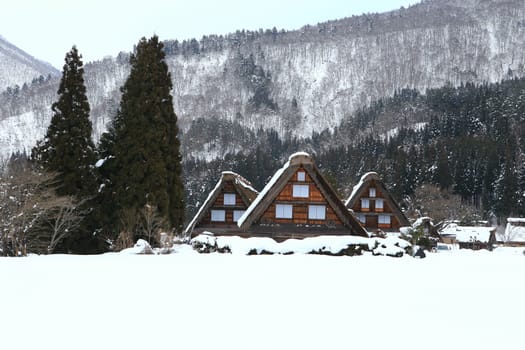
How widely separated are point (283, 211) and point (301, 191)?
153 cm

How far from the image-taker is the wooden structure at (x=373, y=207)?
43.8 meters

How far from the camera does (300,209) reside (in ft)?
92.1

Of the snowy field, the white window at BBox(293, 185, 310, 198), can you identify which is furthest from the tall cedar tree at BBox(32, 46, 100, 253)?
the snowy field

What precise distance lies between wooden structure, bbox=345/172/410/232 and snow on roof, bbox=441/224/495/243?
57.7 ft

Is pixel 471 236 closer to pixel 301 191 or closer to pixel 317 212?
pixel 317 212

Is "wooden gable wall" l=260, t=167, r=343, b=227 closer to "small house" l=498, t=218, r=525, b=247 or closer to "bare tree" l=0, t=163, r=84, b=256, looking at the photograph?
"bare tree" l=0, t=163, r=84, b=256

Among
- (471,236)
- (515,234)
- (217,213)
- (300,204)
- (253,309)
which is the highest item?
(300,204)

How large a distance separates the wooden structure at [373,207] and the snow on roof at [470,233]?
692 inches

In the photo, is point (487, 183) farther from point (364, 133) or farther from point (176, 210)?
point (364, 133)

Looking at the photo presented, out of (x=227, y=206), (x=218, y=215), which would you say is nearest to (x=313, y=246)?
(x=227, y=206)

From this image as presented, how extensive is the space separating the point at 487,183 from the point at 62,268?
8808 cm

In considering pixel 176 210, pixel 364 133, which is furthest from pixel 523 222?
pixel 364 133

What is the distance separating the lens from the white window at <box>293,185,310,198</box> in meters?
27.9

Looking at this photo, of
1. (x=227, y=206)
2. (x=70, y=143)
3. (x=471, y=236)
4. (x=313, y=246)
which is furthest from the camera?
(x=471, y=236)
